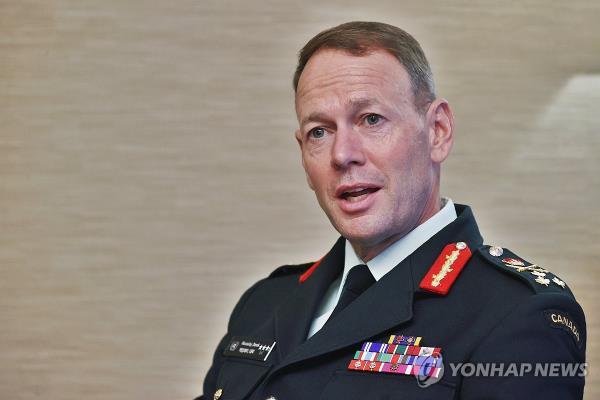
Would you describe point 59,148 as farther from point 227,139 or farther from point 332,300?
point 332,300

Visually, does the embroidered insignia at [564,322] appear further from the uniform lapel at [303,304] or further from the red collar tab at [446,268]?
the uniform lapel at [303,304]

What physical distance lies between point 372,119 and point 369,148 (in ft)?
0.21

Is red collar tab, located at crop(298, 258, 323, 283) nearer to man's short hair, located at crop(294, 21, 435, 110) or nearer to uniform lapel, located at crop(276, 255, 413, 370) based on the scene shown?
A: uniform lapel, located at crop(276, 255, 413, 370)

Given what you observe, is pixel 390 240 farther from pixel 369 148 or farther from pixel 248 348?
pixel 248 348

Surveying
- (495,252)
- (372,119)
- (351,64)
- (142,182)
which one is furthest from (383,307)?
(142,182)

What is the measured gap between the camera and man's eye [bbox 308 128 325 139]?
1.82 metres

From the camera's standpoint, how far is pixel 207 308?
8.84 feet

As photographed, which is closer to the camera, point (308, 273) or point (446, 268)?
point (446, 268)

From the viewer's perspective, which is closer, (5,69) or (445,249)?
(445,249)

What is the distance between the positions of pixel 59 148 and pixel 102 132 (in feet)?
0.45

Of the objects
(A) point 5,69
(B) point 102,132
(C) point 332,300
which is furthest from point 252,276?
(A) point 5,69

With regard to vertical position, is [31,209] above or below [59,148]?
below

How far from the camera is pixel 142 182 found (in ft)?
8.90

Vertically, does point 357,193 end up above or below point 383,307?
above
